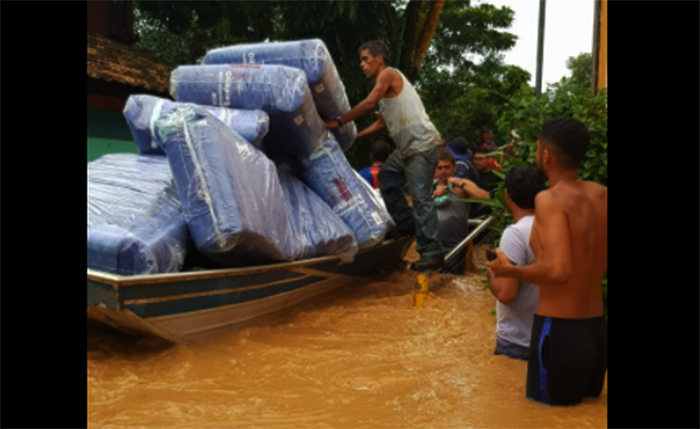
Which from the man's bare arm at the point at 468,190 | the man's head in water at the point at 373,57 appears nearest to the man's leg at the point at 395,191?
the man's bare arm at the point at 468,190

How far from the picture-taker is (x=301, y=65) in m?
5.41

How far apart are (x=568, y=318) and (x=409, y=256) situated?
611 centimetres

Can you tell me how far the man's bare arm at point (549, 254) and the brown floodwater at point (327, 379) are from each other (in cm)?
64

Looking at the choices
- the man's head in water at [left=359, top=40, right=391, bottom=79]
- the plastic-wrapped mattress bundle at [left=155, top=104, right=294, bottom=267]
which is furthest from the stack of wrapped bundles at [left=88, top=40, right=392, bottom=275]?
the man's head in water at [left=359, top=40, right=391, bottom=79]

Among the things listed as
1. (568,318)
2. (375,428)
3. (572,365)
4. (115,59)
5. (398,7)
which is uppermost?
(398,7)

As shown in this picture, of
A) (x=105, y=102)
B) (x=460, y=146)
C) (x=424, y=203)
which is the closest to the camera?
(x=424, y=203)

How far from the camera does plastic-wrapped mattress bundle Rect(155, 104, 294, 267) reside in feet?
12.9

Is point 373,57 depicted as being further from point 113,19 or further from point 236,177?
point 113,19

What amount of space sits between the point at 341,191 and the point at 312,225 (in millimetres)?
521

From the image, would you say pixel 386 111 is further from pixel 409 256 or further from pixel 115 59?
pixel 115 59

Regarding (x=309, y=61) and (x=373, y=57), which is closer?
(x=309, y=61)

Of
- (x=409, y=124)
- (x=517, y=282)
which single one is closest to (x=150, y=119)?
(x=409, y=124)

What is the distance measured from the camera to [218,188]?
3.98 metres

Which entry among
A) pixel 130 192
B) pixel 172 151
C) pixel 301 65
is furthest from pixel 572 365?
pixel 301 65
